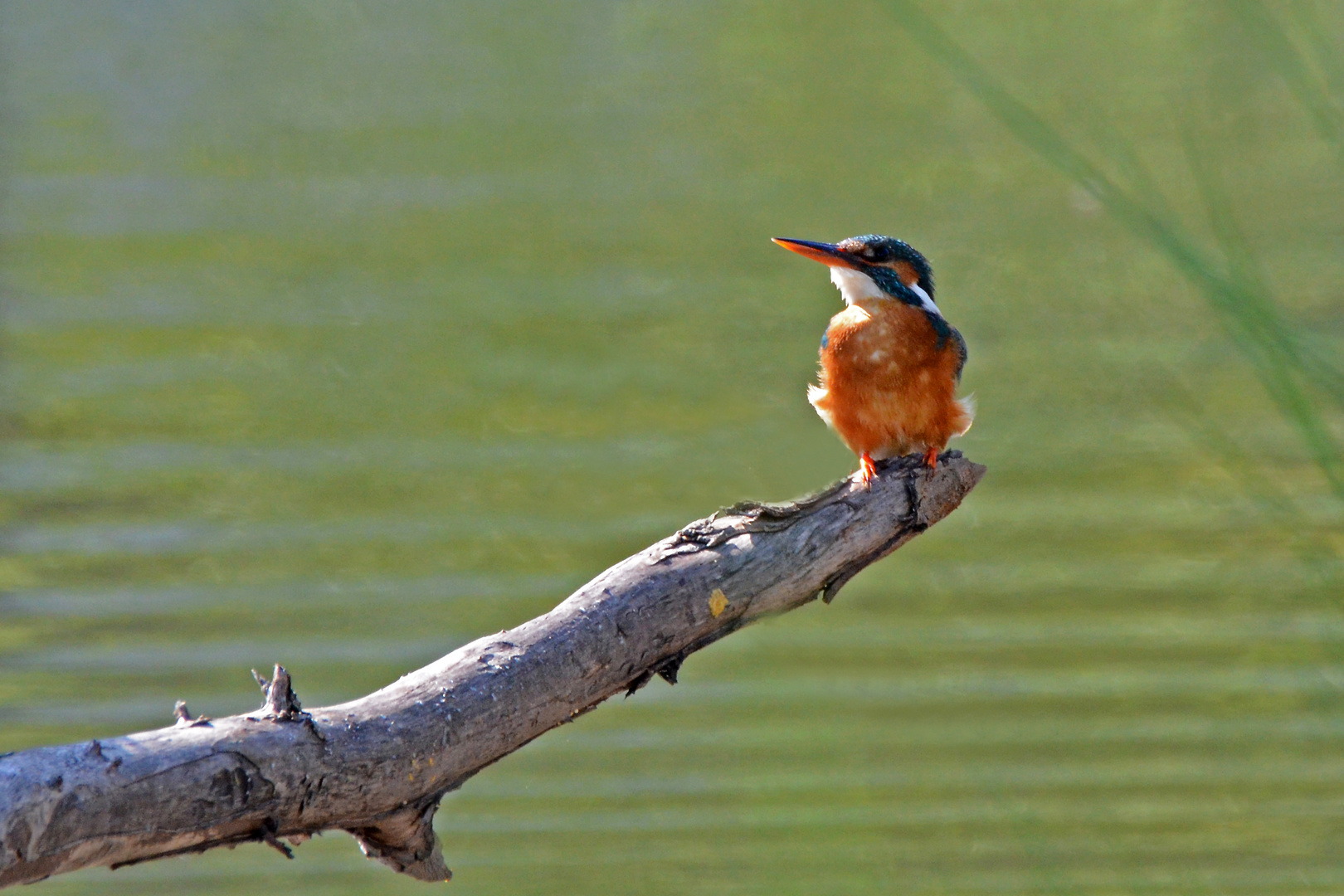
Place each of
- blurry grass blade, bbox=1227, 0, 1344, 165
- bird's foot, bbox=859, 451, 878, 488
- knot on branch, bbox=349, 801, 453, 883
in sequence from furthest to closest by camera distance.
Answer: bird's foot, bbox=859, 451, 878, 488
knot on branch, bbox=349, 801, 453, 883
blurry grass blade, bbox=1227, 0, 1344, 165

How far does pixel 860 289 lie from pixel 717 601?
3.13 feet

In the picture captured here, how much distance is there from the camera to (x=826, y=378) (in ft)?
7.27

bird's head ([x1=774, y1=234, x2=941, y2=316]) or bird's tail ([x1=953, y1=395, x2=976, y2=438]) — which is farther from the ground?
bird's head ([x1=774, y1=234, x2=941, y2=316])

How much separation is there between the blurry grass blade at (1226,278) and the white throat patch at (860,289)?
1.27 m

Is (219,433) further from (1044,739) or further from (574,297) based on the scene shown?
(1044,739)

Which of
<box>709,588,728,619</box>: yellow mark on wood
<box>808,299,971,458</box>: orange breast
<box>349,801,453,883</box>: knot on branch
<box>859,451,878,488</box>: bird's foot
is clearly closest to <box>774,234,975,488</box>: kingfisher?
<box>808,299,971,458</box>: orange breast

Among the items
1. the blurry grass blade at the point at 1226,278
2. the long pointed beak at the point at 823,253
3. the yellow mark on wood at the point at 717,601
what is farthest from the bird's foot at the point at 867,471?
the blurry grass blade at the point at 1226,278

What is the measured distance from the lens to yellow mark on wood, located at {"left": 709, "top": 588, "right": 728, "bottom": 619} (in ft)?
Answer: 4.66

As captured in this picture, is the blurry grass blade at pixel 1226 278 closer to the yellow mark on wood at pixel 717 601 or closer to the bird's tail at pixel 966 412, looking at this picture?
the yellow mark on wood at pixel 717 601

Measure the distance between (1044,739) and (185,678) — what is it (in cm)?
236

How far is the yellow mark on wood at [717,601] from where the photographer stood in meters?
1.42

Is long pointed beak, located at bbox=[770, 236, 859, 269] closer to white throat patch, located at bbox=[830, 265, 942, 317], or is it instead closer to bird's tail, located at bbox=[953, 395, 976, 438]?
white throat patch, located at bbox=[830, 265, 942, 317]

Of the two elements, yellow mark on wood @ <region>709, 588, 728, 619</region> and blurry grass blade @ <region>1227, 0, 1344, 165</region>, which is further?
yellow mark on wood @ <region>709, 588, 728, 619</region>

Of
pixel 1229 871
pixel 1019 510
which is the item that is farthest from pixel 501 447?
pixel 1229 871
